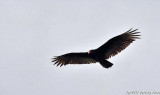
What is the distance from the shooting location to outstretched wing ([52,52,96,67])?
2153cm

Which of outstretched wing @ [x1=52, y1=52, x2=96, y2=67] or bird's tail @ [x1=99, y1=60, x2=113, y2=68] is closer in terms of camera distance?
bird's tail @ [x1=99, y1=60, x2=113, y2=68]

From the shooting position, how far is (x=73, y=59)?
21.7 meters

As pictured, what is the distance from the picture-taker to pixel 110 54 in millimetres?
21141

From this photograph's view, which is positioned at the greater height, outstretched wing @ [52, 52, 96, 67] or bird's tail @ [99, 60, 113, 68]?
outstretched wing @ [52, 52, 96, 67]

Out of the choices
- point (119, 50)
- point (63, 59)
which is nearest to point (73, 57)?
point (63, 59)

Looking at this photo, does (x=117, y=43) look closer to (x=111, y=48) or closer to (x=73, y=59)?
(x=111, y=48)

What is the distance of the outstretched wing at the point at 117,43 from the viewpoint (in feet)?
68.6

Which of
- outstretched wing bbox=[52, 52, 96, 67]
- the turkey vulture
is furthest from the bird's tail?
outstretched wing bbox=[52, 52, 96, 67]

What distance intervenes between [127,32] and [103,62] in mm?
1630

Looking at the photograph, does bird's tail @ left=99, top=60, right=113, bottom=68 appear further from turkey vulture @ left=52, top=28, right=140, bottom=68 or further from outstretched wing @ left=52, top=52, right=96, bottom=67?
outstretched wing @ left=52, top=52, right=96, bottom=67

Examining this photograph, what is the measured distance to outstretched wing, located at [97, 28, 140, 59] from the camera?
20.9m

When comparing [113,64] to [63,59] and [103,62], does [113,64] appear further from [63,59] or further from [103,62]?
[63,59]

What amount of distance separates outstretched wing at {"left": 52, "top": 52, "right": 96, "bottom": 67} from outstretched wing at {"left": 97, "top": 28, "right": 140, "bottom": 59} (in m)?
0.77

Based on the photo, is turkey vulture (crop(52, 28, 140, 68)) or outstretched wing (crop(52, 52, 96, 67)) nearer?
turkey vulture (crop(52, 28, 140, 68))
